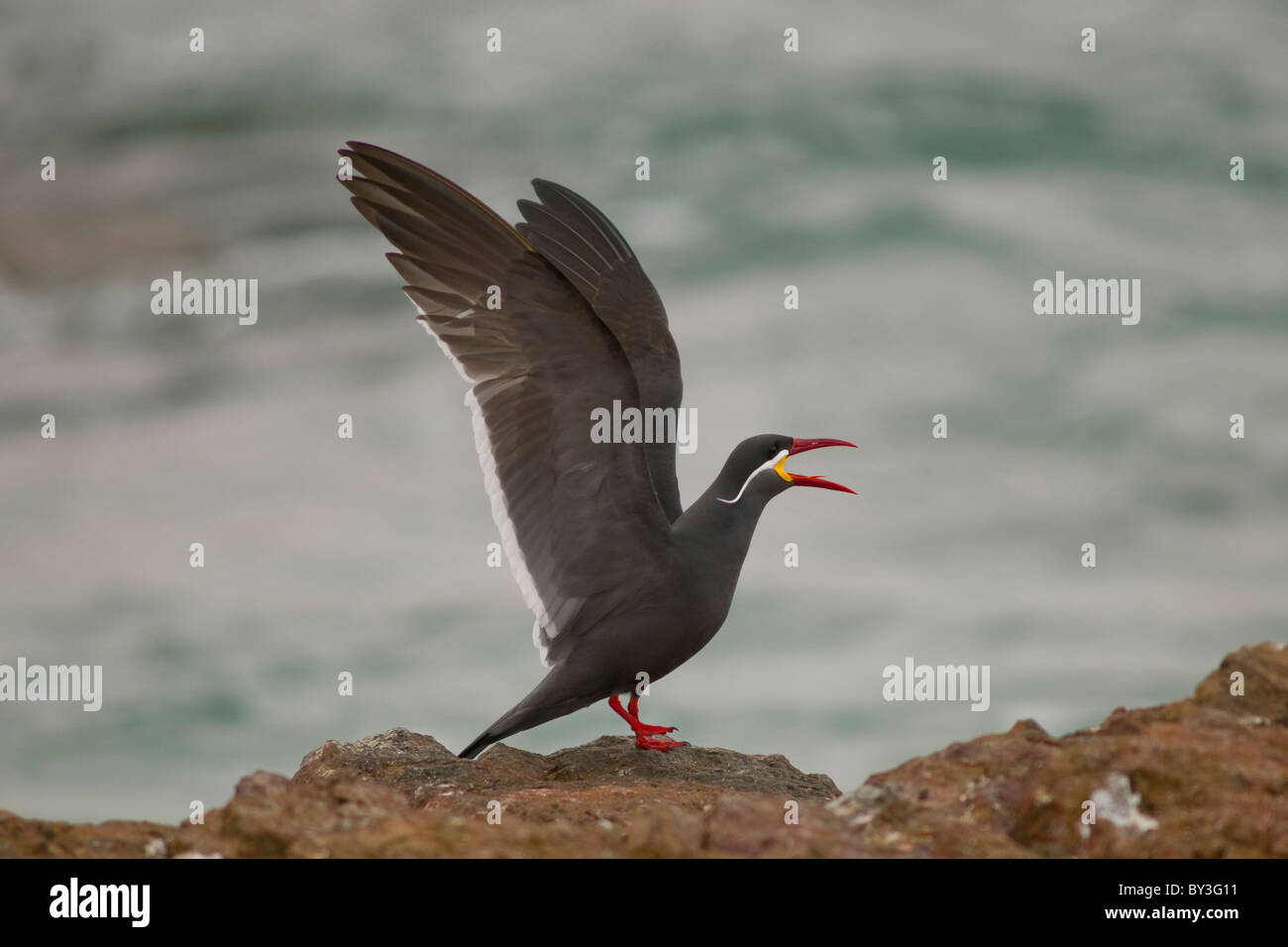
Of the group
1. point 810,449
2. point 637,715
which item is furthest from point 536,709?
point 810,449

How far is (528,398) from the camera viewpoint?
8.92 m

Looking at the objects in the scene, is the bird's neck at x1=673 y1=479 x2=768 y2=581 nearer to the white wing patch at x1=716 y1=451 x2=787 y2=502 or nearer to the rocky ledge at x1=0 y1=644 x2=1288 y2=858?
the white wing patch at x1=716 y1=451 x2=787 y2=502

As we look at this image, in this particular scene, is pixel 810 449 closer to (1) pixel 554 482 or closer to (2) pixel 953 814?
(1) pixel 554 482

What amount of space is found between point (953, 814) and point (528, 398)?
4647 millimetres

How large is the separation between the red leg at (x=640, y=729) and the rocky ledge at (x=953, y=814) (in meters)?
1.98

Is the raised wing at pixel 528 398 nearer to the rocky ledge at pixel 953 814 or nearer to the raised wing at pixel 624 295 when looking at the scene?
the raised wing at pixel 624 295

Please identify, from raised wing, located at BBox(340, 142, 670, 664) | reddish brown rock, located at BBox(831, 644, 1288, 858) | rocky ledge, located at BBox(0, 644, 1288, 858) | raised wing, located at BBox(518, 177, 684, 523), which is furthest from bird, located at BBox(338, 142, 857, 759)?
reddish brown rock, located at BBox(831, 644, 1288, 858)

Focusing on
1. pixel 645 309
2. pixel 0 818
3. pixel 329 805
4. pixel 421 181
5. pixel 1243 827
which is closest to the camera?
pixel 1243 827

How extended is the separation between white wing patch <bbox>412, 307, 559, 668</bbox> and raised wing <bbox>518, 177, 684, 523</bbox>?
146 cm
